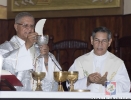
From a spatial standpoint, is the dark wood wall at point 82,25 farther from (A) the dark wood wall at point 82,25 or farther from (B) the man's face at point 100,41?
(B) the man's face at point 100,41

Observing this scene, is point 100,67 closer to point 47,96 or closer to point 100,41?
point 100,41

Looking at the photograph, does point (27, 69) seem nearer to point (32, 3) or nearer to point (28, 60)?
point (28, 60)

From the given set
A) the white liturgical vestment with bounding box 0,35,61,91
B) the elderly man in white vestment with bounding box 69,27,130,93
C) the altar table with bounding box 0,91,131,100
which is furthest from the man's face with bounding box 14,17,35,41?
the altar table with bounding box 0,91,131,100

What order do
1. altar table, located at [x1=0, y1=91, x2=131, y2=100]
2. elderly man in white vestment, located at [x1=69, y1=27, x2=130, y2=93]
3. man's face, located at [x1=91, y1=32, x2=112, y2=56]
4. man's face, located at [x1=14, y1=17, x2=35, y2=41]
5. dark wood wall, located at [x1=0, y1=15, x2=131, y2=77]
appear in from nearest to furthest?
altar table, located at [x1=0, y1=91, x2=131, y2=100]
elderly man in white vestment, located at [x1=69, y1=27, x2=130, y2=93]
man's face, located at [x1=91, y1=32, x2=112, y2=56]
man's face, located at [x1=14, y1=17, x2=35, y2=41]
dark wood wall, located at [x1=0, y1=15, x2=131, y2=77]

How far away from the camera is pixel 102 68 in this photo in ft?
16.2

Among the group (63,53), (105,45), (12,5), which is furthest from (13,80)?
(12,5)

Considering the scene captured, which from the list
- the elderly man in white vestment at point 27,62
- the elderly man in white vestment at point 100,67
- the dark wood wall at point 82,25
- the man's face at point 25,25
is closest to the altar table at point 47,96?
the elderly man in white vestment at point 100,67

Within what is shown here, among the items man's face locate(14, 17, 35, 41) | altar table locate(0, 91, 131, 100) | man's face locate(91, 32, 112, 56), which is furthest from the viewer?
man's face locate(14, 17, 35, 41)

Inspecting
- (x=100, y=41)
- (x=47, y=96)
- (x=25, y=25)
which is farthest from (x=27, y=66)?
(x=47, y=96)

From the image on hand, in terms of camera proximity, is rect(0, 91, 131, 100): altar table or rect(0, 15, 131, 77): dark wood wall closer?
rect(0, 91, 131, 100): altar table

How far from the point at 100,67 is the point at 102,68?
0.10 feet

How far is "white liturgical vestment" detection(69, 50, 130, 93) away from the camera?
15.5 feet

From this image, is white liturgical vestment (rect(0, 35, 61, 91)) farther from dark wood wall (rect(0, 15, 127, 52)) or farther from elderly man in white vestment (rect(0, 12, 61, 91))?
dark wood wall (rect(0, 15, 127, 52))

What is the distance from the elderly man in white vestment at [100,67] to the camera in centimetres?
462
